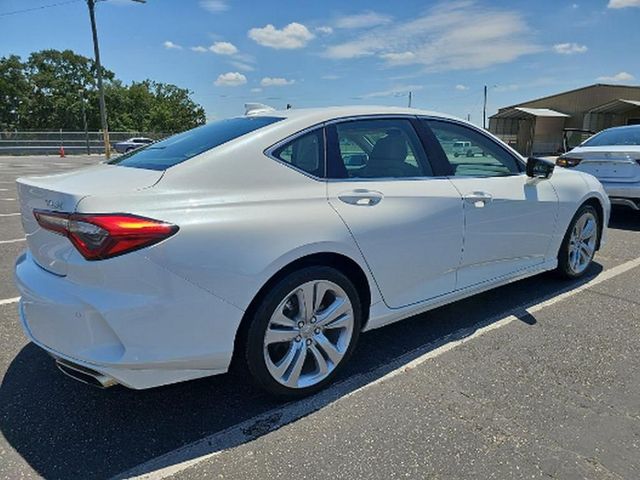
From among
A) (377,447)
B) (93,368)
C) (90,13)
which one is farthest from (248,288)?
(90,13)

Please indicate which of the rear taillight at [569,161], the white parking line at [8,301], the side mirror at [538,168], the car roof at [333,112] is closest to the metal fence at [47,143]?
the white parking line at [8,301]

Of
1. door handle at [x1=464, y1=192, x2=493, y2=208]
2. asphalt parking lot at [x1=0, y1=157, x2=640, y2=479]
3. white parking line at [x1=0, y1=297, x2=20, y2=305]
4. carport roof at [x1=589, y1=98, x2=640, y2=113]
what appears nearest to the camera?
asphalt parking lot at [x1=0, y1=157, x2=640, y2=479]

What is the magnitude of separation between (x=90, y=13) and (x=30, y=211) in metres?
23.2

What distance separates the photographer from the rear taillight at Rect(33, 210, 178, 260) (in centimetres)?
197

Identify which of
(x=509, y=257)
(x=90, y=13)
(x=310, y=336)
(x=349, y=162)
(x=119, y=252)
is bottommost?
(x=310, y=336)

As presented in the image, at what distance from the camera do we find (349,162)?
9.15 feet

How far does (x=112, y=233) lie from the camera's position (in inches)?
77.3

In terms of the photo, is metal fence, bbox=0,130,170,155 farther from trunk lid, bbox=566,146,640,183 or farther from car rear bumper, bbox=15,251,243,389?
car rear bumper, bbox=15,251,243,389

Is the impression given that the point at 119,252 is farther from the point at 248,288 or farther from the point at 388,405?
the point at 388,405

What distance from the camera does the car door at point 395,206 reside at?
105 inches

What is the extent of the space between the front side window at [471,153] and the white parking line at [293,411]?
1.14 m

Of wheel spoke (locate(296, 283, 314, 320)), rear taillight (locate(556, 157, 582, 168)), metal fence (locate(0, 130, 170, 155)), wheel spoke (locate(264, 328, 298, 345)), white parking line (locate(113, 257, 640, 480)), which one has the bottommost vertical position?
white parking line (locate(113, 257, 640, 480))

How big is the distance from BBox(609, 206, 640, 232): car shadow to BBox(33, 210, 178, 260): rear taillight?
715 cm

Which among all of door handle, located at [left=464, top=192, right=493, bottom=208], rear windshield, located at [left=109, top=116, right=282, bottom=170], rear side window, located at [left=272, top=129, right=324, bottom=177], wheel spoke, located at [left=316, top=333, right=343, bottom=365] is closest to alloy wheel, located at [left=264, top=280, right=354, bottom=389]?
wheel spoke, located at [left=316, top=333, right=343, bottom=365]
